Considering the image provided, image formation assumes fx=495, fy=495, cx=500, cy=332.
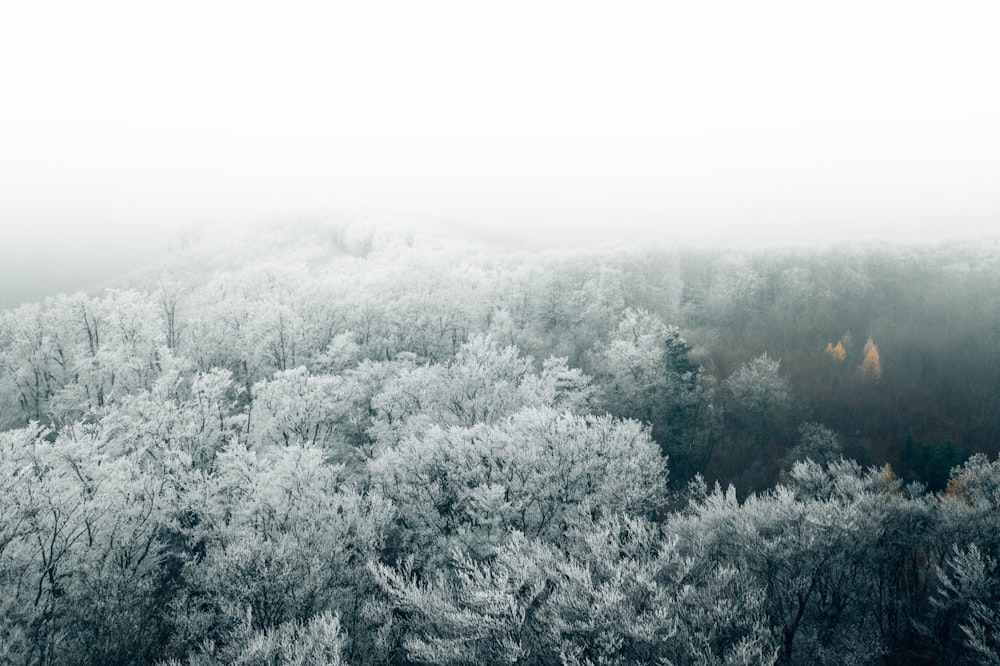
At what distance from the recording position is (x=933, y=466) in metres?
41.3

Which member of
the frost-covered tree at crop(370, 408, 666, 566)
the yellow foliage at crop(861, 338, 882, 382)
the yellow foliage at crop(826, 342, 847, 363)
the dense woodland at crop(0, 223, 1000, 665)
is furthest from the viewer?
the yellow foliage at crop(826, 342, 847, 363)

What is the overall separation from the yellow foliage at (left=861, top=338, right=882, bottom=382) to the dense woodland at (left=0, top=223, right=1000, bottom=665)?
2.01 feet

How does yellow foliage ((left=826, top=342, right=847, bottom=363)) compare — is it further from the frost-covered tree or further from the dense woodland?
the frost-covered tree

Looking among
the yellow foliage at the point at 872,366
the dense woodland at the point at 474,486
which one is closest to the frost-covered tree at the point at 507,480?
the dense woodland at the point at 474,486

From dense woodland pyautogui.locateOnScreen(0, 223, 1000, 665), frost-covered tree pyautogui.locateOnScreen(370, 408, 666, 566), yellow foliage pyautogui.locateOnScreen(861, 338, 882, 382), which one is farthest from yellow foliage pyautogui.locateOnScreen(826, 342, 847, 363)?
frost-covered tree pyautogui.locateOnScreen(370, 408, 666, 566)

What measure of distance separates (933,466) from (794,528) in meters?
31.5

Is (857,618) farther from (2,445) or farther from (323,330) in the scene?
(323,330)

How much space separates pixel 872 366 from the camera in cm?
5959

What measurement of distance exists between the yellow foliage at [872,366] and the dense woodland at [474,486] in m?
0.61

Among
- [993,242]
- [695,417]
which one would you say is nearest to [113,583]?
[695,417]

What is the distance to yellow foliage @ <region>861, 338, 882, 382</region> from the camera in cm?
5872

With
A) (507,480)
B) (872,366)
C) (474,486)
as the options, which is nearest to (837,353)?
(872,366)

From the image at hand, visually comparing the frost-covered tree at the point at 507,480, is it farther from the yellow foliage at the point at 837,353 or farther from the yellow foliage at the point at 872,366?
the yellow foliage at the point at 837,353

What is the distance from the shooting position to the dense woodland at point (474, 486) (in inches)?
686
